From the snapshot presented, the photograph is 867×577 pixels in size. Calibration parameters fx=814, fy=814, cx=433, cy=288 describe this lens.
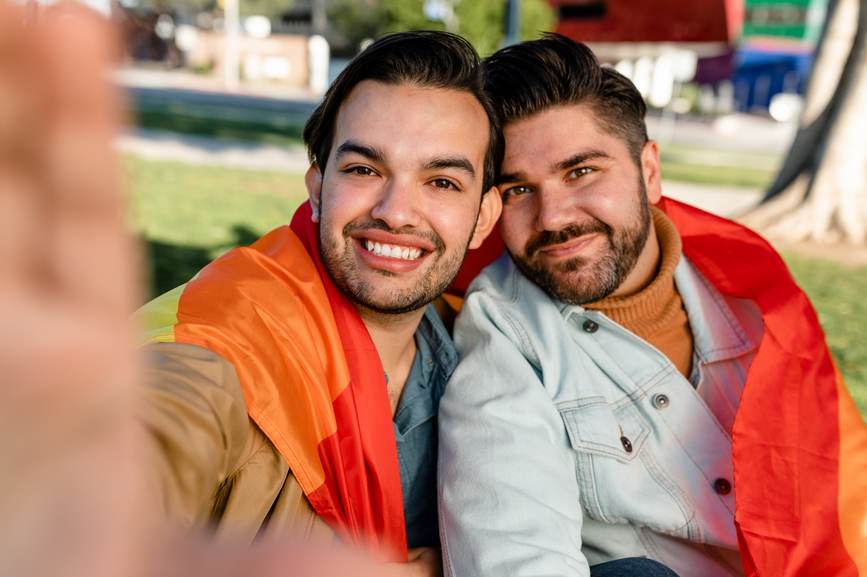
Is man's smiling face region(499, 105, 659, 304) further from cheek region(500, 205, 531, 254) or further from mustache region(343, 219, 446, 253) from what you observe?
mustache region(343, 219, 446, 253)

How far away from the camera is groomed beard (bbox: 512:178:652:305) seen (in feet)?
7.64

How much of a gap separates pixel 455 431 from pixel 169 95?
24.8 meters

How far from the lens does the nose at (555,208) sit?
2324 millimetres

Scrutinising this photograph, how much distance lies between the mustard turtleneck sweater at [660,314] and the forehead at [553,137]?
0.40 m

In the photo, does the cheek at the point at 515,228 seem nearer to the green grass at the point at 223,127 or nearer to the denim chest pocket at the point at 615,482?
the denim chest pocket at the point at 615,482

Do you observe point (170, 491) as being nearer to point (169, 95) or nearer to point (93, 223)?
point (93, 223)

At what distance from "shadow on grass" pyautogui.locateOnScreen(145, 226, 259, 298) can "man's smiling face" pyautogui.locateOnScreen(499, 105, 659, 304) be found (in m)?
3.29

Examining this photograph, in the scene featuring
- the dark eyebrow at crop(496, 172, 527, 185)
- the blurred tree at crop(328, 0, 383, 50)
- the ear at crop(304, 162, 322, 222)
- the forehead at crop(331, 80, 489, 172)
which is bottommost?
the blurred tree at crop(328, 0, 383, 50)

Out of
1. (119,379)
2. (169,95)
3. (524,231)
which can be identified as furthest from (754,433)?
(169,95)

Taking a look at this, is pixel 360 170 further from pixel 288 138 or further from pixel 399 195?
pixel 288 138

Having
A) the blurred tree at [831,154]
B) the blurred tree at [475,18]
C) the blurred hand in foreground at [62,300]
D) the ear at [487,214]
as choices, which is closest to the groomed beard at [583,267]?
the ear at [487,214]

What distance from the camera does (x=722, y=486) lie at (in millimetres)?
2162

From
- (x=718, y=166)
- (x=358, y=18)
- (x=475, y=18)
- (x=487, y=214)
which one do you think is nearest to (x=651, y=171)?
(x=487, y=214)

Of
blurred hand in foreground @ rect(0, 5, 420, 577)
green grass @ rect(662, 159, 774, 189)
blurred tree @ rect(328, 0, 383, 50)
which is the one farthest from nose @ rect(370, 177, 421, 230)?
blurred tree @ rect(328, 0, 383, 50)
